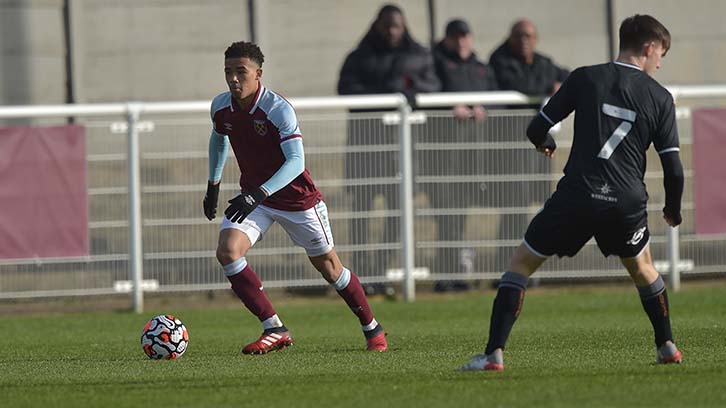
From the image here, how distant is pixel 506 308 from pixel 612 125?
1.12 metres

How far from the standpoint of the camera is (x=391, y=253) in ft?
49.9

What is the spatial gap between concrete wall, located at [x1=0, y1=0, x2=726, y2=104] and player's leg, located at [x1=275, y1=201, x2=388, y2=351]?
8.68 m

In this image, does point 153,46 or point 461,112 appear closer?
point 461,112

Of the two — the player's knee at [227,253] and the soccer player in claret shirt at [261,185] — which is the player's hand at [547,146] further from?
the player's knee at [227,253]

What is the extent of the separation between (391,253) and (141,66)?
17.5 ft

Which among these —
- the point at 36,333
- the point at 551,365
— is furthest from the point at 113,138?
the point at 551,365

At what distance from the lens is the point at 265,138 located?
10.0m

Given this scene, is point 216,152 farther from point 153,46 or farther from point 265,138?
point 153,46

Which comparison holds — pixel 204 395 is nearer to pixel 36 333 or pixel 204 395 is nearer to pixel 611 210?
pixel 611 210

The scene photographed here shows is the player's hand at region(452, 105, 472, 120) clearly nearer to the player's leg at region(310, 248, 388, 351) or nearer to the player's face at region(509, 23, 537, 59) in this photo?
the player's face at region(509, 23, 537, 59)

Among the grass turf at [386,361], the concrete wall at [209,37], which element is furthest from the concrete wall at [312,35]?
the grass turf at [386,361]

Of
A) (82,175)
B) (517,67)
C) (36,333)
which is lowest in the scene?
(36,333)

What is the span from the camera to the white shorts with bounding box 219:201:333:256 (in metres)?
10.3

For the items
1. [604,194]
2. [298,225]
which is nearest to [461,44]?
[298,225]
